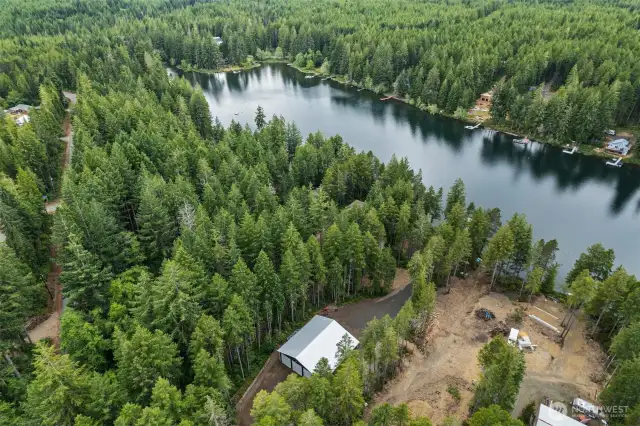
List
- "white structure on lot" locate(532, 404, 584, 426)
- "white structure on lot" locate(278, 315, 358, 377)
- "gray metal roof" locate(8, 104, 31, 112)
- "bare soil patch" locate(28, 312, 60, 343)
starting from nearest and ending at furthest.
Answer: "white structure on lot" locate(532, 404, 584, 426)
"white structure on lot" locate(278, 315, 358, 377)
"bare soil patch" locate(28, 312, 60, 343)
"gray metal roof" locate(8, 104, 31, 112)

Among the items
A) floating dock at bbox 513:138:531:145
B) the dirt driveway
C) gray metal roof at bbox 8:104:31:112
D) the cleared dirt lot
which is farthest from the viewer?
floating dock at bbox 513:138:531:145

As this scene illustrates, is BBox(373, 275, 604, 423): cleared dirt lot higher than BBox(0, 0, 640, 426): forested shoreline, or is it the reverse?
BBox(0, 0, 640, 426): forested shoreline

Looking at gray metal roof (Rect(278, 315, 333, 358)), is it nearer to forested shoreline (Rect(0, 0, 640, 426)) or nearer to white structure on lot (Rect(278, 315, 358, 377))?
white structure on lot (Rect(278, 315, 358, 377))

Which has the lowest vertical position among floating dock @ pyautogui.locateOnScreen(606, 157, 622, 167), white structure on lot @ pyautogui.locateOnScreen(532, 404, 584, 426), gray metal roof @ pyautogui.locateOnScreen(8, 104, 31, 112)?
floating dock @ pyautogui.locateOnScreen(606, 157, 622, 167)

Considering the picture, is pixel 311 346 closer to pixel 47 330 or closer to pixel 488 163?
pixel 47 330

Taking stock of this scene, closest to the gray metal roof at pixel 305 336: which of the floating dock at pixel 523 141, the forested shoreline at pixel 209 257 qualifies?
the forested shoreline at pixel 209 257

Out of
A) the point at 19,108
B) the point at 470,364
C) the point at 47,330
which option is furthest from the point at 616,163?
the point at 19,108

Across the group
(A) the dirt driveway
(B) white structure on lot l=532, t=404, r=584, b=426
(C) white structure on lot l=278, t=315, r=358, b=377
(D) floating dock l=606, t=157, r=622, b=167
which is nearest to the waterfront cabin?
(D) floating dock l=606, t=157, r=622, b=167

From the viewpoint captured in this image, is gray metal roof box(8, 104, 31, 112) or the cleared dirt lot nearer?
the cleared dirt lot
